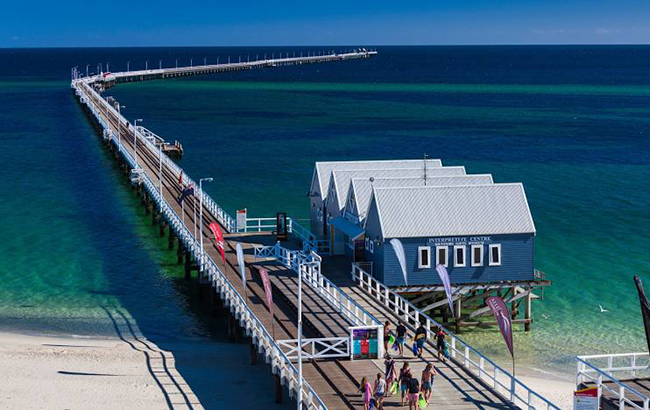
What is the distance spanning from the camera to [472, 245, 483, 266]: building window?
4512cm

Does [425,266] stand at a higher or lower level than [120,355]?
higher

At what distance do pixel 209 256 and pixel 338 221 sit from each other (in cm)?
707

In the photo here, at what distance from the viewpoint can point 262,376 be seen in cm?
3781

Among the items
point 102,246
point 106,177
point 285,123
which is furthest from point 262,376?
point 285,123

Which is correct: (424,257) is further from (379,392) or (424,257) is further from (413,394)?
(413,394)

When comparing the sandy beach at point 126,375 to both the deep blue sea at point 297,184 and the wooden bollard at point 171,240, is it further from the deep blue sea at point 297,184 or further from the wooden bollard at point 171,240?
the wooden bollard at point 171,240

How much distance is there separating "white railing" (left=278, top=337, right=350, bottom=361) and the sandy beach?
1.96m

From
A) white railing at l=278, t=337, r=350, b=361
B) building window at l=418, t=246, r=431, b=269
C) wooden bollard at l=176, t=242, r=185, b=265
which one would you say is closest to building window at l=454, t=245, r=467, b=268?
building window at l=418, t=246, r=431, b=269

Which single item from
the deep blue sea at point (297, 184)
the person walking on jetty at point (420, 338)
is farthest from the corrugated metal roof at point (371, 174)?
the person walking on jetty at point (420, 338)

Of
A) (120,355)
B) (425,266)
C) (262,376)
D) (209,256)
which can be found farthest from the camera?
(209,256)


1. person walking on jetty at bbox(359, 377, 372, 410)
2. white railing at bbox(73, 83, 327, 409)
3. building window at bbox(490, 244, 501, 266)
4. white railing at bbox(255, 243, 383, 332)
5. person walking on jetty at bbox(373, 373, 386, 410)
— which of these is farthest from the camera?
building window at bbox(490, 244, 501, 266)

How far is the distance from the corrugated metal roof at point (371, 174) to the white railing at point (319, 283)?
170 inches

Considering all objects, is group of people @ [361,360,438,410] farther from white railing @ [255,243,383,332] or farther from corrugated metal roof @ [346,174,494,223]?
corrugated metal roof @ [346,174,494,223]

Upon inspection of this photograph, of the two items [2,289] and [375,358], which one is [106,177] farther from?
[375,358]
